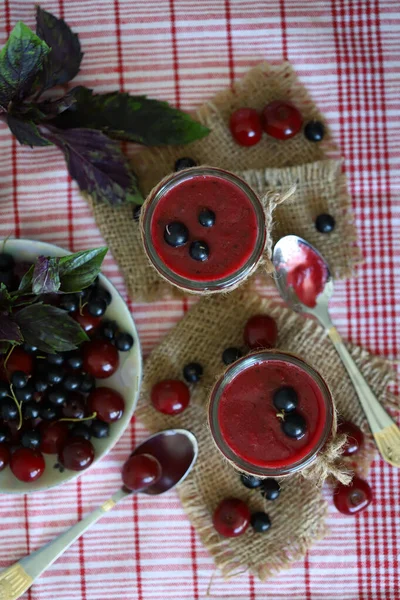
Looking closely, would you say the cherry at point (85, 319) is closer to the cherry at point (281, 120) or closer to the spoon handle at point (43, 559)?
the spoon handle at point (43, 559)

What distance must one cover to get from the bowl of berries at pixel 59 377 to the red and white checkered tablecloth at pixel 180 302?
0.07 m

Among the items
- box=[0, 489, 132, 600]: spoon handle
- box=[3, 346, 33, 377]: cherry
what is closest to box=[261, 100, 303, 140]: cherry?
box=[3, 346, 33, 377]: cherry

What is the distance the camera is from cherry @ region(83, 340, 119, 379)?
0.98 metres

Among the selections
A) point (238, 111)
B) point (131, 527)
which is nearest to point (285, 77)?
point (238, 111)

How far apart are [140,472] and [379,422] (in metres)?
0.41

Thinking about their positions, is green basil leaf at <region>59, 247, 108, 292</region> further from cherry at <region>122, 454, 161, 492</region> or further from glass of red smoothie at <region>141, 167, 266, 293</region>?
cherry at <region>122, 454, 161, 492</region>

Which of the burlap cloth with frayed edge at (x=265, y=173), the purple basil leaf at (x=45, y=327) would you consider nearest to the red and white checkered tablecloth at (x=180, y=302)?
the burlap cloth with frayed edge at (x=265, y=173)

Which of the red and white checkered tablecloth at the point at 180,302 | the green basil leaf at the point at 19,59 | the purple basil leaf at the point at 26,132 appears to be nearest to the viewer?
the green basil leaf at the point at 19,59

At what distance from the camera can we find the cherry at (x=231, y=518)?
1008 millimetres

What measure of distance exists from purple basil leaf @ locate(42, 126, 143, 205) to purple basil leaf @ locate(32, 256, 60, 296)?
7.5 inches

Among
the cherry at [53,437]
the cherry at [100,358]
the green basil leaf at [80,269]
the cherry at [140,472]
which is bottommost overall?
the cherry at [140,472]

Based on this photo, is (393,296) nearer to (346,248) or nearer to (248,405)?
(346,248)

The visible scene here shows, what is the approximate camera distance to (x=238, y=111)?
41.0 inches

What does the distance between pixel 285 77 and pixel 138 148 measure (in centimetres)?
29
